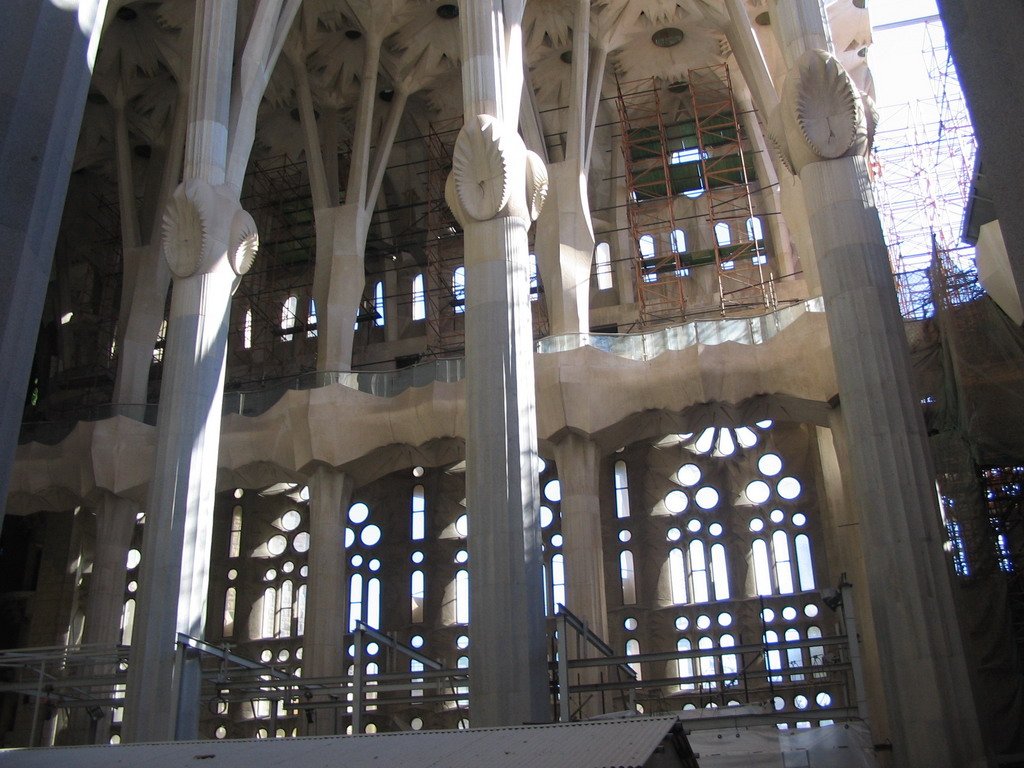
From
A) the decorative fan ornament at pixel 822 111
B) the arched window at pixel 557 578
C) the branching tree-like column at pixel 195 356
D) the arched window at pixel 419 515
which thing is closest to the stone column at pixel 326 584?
the branching tree-like column at pixel 195 356

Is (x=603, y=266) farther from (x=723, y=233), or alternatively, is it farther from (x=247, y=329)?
(x=247, y=329)

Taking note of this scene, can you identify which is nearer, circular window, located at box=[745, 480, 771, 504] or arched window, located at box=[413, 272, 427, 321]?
circular window, located at box=[745, 480, 771, 504]

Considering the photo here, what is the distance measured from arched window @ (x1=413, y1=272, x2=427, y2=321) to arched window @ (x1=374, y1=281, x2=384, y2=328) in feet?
2.89

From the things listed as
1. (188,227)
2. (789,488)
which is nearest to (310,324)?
(188,227)

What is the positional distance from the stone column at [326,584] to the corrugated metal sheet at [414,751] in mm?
11610

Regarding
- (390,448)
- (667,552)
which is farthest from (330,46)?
(667,552)

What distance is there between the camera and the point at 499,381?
13148mm

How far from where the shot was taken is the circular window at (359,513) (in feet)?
83.8

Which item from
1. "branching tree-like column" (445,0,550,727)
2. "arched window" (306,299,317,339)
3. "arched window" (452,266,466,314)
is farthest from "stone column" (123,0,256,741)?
"arched window" (306,299,317,339)

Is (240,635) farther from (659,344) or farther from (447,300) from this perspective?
(659,344)

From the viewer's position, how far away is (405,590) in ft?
79.9

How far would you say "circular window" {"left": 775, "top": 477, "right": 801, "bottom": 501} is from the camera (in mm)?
22688

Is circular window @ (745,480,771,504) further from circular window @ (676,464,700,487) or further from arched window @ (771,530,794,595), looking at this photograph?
circular window @ (676,464,700,487)

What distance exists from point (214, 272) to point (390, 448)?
17.0 feet
